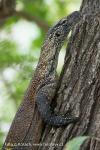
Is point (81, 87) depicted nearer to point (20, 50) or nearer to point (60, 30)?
point (60, 30)

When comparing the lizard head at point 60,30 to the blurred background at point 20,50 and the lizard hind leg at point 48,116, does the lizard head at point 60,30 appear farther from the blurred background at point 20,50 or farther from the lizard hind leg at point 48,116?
the blurred background at point 20,50

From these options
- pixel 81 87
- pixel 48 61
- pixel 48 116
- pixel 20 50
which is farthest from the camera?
pixel 20 50

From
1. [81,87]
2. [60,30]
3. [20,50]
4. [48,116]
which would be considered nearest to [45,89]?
[48,116]

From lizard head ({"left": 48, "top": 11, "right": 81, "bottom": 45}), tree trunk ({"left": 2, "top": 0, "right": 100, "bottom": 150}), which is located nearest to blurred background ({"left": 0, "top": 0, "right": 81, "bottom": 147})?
lizard head ({"left": 48, "top": 11, "right": 81, "bottom": 45})

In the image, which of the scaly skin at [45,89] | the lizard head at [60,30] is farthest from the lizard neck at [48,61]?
the lizard head at [60,30]

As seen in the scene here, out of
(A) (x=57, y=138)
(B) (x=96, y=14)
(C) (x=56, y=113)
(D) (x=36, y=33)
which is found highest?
(D) (x=36, y=33)

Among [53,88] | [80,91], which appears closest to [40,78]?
[53,88]

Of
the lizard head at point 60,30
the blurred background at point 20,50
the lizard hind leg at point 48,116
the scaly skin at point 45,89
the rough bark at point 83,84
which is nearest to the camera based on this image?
the rough bark at point 83,84

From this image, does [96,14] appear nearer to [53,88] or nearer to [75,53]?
[75,53]
